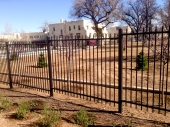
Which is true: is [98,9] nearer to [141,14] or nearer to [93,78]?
[141,14]

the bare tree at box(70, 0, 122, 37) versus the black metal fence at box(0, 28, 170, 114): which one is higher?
the bare tree at box(70, 0, 122, 37)

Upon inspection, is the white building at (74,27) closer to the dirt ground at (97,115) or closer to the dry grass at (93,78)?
the dry grass at (93,78)

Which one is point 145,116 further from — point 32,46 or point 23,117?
point 32,46

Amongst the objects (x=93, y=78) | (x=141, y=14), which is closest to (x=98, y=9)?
(x=141, y=14)

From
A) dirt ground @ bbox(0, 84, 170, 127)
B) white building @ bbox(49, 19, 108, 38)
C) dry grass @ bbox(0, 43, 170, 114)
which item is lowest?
dirt ground @ bbox(0, 84, 170, 127)

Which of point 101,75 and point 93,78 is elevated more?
point 101,75

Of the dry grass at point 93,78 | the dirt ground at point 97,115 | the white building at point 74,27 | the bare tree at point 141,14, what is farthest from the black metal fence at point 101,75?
the white building at point 74,27

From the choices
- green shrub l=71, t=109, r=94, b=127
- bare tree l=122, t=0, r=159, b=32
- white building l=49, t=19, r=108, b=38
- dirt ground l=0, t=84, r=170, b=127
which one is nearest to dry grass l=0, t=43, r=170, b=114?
dirt ground l=0, t=84, r=170, b=127

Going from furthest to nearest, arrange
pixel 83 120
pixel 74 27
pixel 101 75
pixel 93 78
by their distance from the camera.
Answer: pixel 74 27
pixel 93 78
pixel 101 75
pixel 83 120

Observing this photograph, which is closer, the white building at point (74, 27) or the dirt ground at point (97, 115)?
the dirt ground at point (97, 115)

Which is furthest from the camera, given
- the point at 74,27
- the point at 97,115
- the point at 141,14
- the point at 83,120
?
the point at 74,27

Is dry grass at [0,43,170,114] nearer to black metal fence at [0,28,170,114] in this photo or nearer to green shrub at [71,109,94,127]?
black metal fence at [0,28,170,114]

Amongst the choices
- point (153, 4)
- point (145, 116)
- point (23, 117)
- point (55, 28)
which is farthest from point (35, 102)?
point (55, 28)

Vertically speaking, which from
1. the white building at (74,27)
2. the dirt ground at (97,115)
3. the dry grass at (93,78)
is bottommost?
the dirt ground at (97,115)
